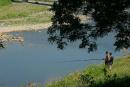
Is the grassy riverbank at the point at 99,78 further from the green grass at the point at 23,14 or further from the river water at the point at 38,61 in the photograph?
the green grass at the point at 23,14

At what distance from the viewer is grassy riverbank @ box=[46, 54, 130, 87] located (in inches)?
584

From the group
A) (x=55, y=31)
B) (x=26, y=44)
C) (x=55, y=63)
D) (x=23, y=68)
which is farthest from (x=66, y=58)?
(x=55, y=31)

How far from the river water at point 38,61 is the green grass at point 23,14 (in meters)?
14.2

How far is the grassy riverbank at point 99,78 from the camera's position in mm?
14822

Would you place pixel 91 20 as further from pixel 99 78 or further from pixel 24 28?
pixel 24 28

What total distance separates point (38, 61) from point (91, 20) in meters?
25.0

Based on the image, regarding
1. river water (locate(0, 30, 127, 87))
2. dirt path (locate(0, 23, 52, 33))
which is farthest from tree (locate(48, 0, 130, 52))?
dirt path (locate(0, 23, 52, 33))

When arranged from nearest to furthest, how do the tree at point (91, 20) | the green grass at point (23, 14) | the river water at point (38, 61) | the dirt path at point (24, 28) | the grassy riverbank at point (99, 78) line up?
the tree at point (91, 20)
the grassy riverbank at point (99, 78)
the river water at point (38, 61)
the dirt path at point (24, 28)
the green grass at point (23, 14)

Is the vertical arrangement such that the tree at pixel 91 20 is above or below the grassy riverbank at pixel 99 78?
above

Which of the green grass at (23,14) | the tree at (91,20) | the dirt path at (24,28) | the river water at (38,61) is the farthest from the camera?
the green grass at (23,14)

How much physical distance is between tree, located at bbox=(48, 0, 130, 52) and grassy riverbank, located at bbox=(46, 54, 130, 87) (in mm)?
2086

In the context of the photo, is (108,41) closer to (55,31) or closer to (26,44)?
(26,44)

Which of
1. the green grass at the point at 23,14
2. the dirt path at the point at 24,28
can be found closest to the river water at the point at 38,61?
the dirt path at the point at 24,28

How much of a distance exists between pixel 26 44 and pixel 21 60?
26.1 ft
